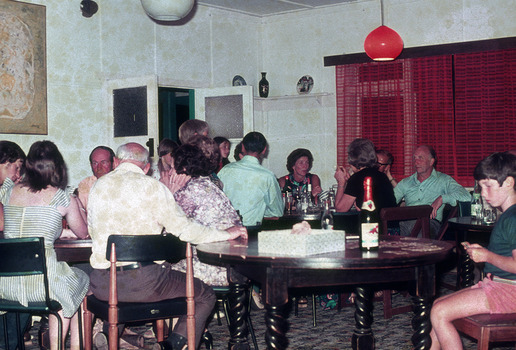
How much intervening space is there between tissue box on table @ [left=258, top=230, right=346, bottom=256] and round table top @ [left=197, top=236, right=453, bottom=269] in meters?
0.03

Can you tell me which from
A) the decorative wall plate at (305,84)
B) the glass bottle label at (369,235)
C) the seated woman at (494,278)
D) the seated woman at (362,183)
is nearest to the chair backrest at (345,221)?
the seated woman at (362,183)

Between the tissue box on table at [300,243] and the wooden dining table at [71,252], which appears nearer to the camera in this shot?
the tissue box on table at [300,243]

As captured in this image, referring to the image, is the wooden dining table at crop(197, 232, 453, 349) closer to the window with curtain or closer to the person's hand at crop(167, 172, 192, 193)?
the person's hand at crop(167, 172, 192, 193)

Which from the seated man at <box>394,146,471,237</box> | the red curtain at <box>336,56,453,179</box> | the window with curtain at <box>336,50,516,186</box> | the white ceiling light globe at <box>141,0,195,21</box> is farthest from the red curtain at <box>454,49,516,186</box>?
the white ceiling light globe at <box>141,0,195,21</box>

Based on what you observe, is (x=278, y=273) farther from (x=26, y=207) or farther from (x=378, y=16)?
(x=378, y=16)

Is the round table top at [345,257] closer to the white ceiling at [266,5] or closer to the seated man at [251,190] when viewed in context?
the seated man at [251,190]

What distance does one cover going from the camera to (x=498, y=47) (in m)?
7.33

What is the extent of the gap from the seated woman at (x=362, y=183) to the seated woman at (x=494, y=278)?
2012 millimetres

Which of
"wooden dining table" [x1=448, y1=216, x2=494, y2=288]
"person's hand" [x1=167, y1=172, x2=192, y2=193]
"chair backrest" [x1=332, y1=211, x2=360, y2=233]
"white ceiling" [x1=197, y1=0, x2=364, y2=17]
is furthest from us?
"white ceiling" [x1=197, y1=0, x2=364, y2=17]

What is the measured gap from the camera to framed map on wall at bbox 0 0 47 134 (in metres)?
6.30

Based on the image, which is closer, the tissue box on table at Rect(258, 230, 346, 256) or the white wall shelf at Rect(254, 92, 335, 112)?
the tissue box on table at Rect(258, 230, 346, 256)

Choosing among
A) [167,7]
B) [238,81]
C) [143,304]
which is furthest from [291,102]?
[143,304]

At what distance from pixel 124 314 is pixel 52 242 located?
2.24ft

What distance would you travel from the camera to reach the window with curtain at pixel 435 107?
741cm
